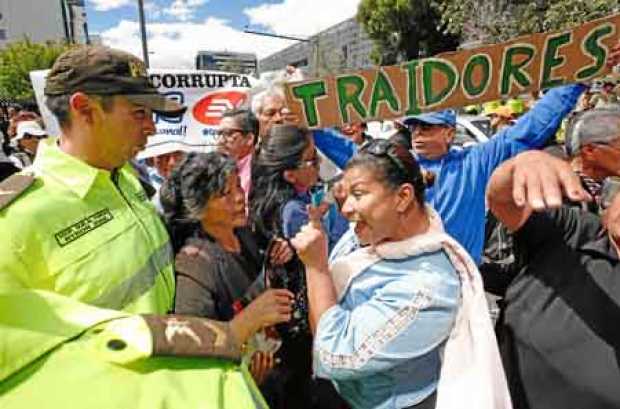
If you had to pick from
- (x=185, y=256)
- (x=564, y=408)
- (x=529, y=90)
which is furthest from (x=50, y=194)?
(x=529, y=90)

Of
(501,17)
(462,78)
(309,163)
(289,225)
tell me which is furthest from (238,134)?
(501,17)

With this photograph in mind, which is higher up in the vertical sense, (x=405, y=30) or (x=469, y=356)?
(x=405, y=30)

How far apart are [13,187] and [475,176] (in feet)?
7.07

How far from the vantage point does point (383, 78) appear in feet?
7.07

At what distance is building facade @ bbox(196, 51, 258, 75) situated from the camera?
29.8ft

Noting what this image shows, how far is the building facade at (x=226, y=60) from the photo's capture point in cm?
908

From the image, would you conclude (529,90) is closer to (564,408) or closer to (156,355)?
(564,408)

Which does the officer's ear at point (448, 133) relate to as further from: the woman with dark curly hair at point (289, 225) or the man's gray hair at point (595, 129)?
the woman with dark curly hair at point (289, 225)

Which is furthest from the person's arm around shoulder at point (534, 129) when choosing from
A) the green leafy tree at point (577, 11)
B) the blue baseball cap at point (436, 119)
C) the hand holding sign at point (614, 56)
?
the green leafy tree at point (577, 11)

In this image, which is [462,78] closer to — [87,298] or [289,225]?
[289,225]

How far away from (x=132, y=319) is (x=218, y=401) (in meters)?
0.16

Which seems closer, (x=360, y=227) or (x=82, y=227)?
(x=82, y=227)

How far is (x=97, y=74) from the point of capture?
1.49 meters

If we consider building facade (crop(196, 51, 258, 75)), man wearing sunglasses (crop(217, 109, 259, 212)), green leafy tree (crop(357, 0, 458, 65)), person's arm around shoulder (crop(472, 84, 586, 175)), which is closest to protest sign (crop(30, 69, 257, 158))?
man wearing sunglasses (crop(217, 109, 259, 212))
